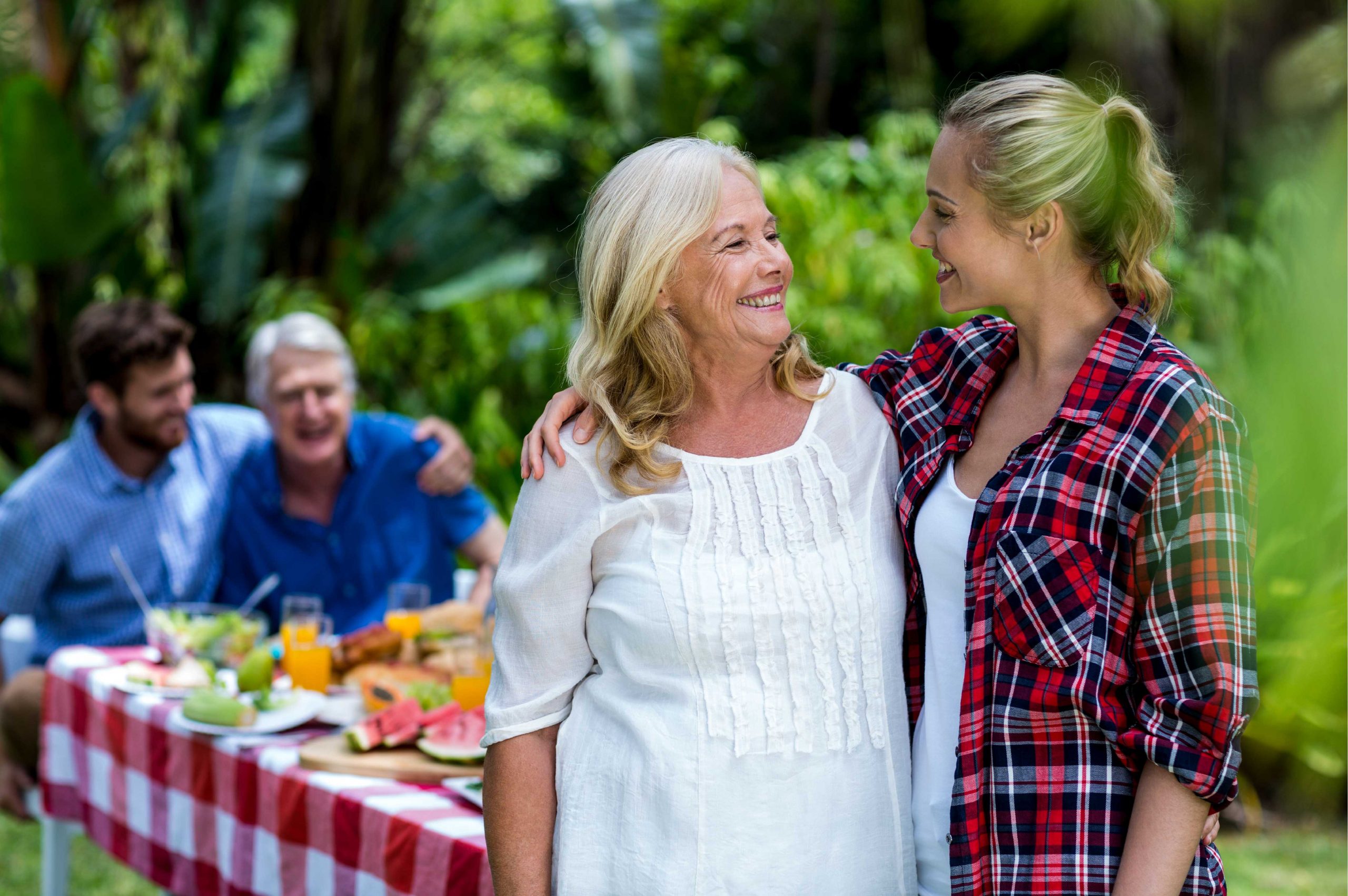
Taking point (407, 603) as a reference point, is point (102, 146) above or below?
above

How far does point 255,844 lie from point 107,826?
0.81 meters

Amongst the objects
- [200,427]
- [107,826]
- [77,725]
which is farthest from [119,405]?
[107,826]

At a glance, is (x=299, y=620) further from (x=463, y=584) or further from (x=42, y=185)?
(x=42, y=185)

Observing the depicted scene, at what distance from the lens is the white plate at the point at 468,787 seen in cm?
254

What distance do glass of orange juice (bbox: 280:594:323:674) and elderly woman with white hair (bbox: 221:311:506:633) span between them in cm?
68

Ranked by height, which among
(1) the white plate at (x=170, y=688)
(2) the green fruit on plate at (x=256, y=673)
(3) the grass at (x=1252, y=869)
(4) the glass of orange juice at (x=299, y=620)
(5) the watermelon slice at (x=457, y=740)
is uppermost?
(4) the glass of orange juice at (x=299, y=620)

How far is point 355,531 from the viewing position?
409cm

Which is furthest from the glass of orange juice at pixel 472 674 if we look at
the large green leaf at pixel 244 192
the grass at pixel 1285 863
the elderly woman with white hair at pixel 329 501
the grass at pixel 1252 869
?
the large green leaf at pixel 244 192

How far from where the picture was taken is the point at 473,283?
846 cm

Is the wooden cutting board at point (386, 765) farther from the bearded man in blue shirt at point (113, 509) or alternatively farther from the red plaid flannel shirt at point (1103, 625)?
the bearded man in blue shirt at point (113, 509)

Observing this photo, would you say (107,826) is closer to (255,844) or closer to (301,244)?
(255,844)

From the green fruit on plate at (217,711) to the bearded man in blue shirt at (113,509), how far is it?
113 cm

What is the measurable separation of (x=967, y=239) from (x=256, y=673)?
82.9 inches

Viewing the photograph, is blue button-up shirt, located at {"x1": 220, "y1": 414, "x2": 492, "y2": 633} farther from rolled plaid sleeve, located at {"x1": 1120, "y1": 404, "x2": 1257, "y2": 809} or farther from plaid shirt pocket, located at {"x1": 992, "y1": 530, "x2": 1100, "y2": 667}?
rolled plaid sleeve, located at {"x1": 1120, "y1": 404, "x2": 1257, "y2": 809}
